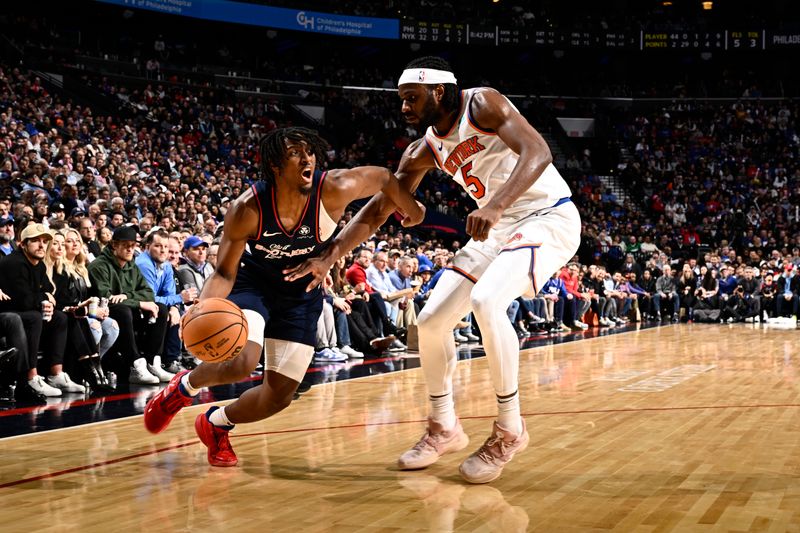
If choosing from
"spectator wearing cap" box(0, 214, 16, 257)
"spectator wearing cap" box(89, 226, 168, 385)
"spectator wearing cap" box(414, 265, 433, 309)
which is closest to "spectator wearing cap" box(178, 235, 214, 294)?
"spectator wearing cap" box(89, 226, 168, 385)

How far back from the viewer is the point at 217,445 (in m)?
4.25

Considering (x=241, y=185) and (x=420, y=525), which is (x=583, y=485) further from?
(x=241, y=185)

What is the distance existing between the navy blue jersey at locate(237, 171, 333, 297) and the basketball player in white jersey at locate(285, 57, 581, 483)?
0.07m

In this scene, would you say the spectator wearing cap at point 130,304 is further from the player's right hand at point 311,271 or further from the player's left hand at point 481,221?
the player's left hand at point 481,221

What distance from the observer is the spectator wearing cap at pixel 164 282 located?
324 inches

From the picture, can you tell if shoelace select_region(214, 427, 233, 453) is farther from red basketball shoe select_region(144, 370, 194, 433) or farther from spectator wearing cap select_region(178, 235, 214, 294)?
spectator wearing cap select_region(178, 235, 214, 294)

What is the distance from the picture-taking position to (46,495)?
3594mm

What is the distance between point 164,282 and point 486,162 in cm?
490

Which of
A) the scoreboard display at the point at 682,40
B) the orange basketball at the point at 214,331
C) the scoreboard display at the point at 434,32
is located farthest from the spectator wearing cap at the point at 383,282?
the scoreboard display at the point at 682,40

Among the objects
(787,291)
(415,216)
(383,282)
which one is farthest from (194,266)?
(787,291)

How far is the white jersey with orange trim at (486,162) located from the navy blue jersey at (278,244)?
0.68m

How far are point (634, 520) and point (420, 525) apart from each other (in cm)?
77

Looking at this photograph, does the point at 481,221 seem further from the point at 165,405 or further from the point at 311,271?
the point at 165,405

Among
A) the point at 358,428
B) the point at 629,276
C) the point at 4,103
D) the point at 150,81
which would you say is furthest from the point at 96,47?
the point at 358,428
